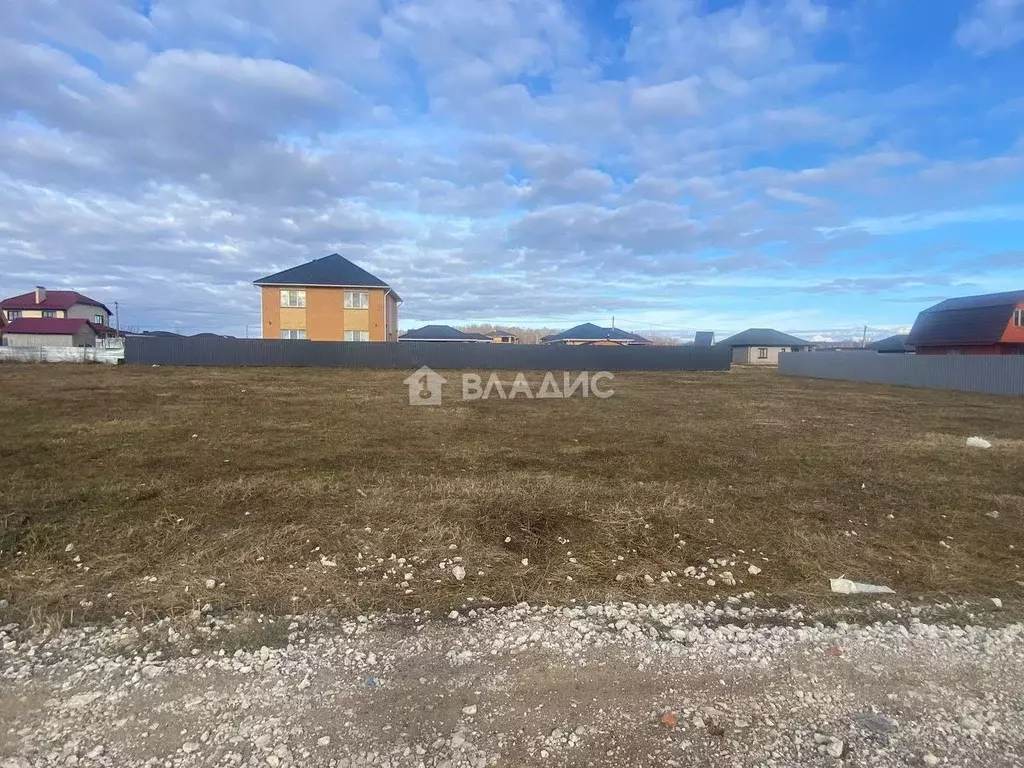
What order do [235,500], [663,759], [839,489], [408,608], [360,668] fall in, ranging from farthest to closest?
[839,489]
[235,500]
[408,608]
[360,668]
[663,759]

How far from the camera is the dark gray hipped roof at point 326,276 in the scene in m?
31.3

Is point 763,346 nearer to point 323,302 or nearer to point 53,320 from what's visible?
point 323,302

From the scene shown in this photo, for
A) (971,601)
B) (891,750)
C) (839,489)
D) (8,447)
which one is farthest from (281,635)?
(8,447)

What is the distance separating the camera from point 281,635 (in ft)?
8.96

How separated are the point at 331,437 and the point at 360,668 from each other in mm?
6372

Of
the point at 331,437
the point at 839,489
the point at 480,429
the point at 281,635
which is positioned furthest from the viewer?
the point at 480,429

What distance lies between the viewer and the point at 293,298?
3166 centimetres

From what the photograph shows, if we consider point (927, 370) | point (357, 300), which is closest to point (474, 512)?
point (927, 370)

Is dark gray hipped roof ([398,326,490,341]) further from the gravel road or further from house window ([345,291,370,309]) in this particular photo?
the gravel road

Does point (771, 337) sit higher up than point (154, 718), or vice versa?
point (771, 337)

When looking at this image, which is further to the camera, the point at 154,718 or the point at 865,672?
the point at 865,672

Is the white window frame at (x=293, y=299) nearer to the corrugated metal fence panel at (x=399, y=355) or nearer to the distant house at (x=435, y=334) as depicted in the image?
the corrugated metal fence panel at (x=399, y=355)

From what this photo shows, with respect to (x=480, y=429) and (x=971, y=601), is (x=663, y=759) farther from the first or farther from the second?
(x=480, y=429)

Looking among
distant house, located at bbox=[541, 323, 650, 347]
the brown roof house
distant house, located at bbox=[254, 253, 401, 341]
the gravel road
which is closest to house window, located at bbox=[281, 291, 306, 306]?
distant house, located at bbox=[254, 253, 401, 341]
